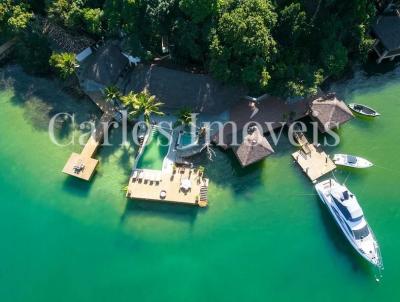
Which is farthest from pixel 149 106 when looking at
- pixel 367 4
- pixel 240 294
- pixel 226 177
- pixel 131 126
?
pixel 367 4

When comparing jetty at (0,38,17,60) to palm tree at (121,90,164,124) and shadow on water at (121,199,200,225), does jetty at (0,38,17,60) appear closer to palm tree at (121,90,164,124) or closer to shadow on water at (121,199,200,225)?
palm tree at (121,90,164,124)

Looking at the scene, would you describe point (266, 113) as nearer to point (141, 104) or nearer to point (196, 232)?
point (141, 104)

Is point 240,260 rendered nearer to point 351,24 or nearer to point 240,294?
point 240,294

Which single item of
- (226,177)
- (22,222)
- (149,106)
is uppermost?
(149,106)

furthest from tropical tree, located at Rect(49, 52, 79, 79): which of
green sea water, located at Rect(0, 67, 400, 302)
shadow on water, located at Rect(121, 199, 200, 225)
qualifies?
shadow on water, located at Rect(121, 199, 200, 225)

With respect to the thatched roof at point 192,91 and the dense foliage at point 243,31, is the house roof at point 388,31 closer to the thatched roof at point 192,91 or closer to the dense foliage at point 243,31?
the dense foliage at point 243,31

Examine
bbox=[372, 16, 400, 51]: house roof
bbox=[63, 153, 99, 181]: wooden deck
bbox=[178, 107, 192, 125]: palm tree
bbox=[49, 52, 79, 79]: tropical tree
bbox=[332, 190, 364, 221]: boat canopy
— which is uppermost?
bbox=[372, 16, 400, 51]: house roof
